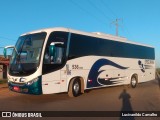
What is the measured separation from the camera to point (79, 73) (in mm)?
13734

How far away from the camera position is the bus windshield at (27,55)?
11586 millimetres

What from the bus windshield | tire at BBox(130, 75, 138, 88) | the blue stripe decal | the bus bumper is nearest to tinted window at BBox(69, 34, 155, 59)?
the blue stripe decal

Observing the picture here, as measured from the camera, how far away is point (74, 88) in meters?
13.4

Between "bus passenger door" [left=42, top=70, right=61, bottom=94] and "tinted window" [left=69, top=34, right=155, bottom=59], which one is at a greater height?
"tinted window" [left=69, top=34, right=155, bottom=59]

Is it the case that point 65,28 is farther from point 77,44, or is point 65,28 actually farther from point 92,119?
point 92,119

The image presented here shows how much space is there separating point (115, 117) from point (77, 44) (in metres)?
5.85

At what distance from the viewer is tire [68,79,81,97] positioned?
43.1 ft

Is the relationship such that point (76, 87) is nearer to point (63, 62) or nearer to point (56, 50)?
point (63, 62)

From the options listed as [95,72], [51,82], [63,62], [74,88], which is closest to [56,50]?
[63,62]

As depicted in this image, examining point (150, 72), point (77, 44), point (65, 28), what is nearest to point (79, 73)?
point (77, 44)

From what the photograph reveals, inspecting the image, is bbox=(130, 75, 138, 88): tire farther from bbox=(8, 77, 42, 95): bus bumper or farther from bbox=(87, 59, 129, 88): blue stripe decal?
bbox=(8, 77, 42, 95): bus bumper

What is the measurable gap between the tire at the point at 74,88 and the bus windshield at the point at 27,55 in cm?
248

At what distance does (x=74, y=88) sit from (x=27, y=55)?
10.0 feet

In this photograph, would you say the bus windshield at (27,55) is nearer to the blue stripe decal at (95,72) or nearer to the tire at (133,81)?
the blue stripe decal at (95,72)
